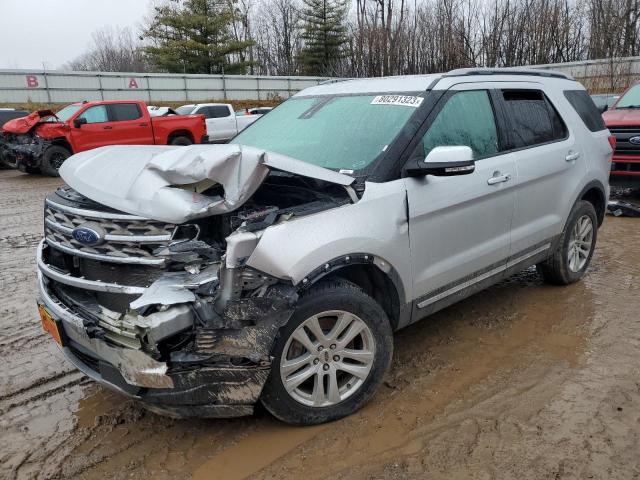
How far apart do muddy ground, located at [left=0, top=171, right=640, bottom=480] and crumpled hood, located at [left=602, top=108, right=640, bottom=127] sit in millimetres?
5355

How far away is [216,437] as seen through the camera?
2.75m

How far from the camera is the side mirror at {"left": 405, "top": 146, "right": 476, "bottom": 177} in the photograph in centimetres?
290

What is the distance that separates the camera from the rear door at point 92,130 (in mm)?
13320

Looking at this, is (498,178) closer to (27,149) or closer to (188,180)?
(188,180)

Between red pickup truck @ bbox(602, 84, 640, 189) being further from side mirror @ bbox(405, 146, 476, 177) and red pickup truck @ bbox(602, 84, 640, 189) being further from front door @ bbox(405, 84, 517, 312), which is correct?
side mirror @ bbox(405, 146, 476, 177)

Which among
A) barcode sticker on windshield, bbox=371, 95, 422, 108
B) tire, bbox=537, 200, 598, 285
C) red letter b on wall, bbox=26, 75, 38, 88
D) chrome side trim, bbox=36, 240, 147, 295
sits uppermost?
red letter b on wall, bbox=26, 75, 38, 88

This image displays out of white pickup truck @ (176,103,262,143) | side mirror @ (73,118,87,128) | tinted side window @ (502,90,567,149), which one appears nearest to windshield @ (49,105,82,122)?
side mirror @ (73,118,87,128)

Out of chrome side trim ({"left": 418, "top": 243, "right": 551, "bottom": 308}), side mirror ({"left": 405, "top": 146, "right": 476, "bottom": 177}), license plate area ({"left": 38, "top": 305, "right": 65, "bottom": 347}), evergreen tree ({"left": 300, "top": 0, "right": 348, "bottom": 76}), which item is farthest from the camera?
evergreen tree ({"left": 300, "top": 0, "right": 348, "bottom": 76})

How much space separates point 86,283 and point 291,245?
3.57 ft

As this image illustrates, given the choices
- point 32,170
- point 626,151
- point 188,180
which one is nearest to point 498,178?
point 188,180

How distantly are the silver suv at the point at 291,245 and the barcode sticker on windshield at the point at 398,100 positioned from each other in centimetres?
1

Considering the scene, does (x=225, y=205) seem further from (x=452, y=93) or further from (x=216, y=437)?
(x=452, y=93)

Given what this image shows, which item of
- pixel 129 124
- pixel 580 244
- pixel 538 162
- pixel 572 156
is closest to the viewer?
pixel 538 162

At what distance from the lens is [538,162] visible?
3.92 metres
